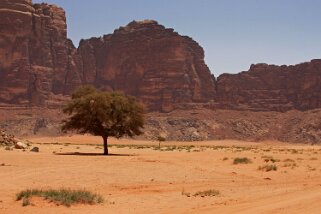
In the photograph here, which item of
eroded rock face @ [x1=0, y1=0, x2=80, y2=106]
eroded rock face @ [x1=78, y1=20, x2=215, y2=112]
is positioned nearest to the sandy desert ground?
eroded rock face @ [x1=0, y1=0, x2=80, y2=106]

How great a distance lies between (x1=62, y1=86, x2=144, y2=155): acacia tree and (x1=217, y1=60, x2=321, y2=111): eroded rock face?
10649cm

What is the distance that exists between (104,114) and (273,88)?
123 m

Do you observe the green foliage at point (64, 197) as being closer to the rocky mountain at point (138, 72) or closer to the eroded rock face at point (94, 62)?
the eroded rock face at point (94, 62)

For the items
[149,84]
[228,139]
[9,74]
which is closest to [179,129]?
[228,139]

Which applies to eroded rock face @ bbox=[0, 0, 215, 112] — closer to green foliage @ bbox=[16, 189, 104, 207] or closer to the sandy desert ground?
the sandy desert ground

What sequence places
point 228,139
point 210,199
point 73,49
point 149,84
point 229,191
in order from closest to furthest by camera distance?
point 210,199
point 229,191
point 228,139
point 149,84
point 73,49

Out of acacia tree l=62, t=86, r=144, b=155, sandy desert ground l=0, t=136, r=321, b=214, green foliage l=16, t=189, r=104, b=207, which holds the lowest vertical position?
sandy desert ground l=0, t=136, r=321, b=214

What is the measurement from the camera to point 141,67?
15975cm

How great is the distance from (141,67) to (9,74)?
40.3 m

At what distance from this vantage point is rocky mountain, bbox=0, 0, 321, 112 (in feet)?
474

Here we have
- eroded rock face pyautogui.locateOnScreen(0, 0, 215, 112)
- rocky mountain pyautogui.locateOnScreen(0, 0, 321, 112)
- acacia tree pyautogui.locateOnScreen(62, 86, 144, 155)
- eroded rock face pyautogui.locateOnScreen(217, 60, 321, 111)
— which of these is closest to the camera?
acacia tree pyautogui.locateOnScreen(62, 86, 144, 155)

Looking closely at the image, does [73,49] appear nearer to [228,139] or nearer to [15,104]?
[15,104]

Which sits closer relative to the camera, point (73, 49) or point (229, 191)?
point (229, 191)

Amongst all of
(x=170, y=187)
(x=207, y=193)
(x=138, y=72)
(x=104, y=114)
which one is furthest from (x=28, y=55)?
(x=207, y=193)
